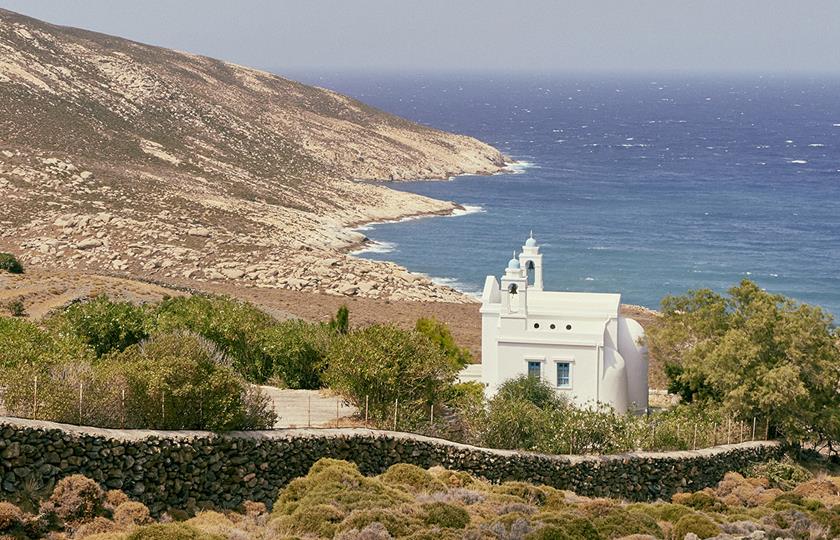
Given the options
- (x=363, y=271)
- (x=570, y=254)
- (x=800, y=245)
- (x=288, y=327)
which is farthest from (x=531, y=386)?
(x=800, y=245)

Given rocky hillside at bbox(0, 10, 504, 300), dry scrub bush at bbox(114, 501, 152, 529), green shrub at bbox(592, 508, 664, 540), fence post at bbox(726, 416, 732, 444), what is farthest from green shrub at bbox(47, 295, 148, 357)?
rocky hillside at bbox(0, 10, 504, 300)

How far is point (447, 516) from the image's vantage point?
81.1 ft

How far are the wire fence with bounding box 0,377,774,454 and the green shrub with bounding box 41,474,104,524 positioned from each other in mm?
2082

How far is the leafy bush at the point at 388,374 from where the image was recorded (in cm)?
3406

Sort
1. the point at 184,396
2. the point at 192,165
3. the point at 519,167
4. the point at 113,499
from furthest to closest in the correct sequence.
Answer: the point at 519,167, the point at 192,165, the point at 184,396, the point at 113,499

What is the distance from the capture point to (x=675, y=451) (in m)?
35.5

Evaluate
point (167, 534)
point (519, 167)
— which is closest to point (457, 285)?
point (167, 534)

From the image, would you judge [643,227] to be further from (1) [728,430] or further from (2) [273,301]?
(1) [728,430]

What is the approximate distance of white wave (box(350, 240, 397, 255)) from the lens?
9844 centimetres

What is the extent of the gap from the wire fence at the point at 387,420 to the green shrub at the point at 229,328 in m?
3.94

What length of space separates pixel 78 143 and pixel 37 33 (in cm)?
3672

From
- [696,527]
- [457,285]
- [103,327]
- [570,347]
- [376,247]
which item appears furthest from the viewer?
[376,247]

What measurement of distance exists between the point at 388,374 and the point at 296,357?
6654mm

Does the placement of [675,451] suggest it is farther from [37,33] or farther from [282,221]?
[37,33]
